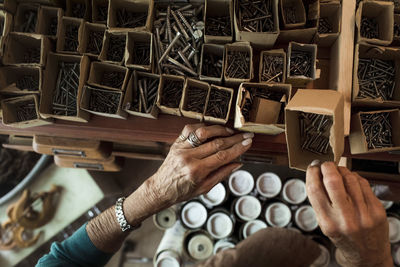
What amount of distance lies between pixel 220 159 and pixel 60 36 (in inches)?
34.3

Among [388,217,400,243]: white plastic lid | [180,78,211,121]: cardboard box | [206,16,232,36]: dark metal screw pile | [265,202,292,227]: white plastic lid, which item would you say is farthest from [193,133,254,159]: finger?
[388,217,400,243]: white plastic lid

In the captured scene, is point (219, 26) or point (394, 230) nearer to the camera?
point (219, 26)

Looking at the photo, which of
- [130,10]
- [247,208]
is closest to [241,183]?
[247,208]

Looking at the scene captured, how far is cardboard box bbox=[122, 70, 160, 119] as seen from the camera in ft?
4.01

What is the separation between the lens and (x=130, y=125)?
1.31m

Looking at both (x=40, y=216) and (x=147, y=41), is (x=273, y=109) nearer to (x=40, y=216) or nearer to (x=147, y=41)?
(x=147, y=41)

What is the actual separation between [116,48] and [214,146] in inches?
24.2

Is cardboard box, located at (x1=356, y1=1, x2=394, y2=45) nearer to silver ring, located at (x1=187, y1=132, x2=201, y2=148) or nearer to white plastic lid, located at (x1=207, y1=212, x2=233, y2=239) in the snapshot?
silver ring, located at (x1=187, y1=132, x2=201, y2=148)

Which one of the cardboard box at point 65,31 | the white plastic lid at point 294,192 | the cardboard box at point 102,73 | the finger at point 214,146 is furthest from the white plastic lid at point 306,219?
the cardboard box at point 65,31

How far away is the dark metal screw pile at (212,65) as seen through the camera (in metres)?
1.25

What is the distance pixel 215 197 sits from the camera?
72.6 inches

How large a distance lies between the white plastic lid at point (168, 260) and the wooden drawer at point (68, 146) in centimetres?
73

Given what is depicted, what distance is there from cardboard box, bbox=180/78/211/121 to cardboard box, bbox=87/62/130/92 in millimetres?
256

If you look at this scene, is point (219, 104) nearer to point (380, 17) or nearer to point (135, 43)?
point (135, 43)
